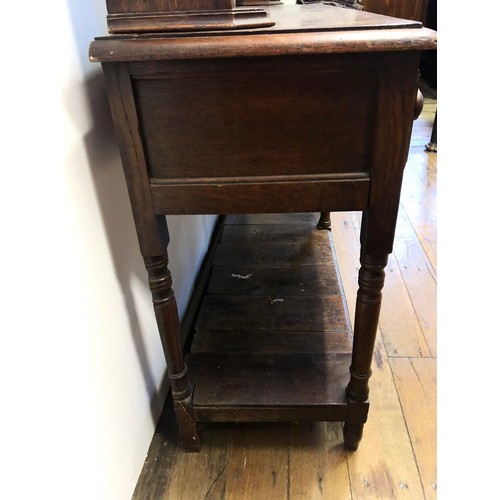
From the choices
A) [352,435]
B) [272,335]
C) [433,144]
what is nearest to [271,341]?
[272,335]

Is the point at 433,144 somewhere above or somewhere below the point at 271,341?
below

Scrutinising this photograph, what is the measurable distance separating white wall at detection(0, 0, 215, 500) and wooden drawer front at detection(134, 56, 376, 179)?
115 millimetres

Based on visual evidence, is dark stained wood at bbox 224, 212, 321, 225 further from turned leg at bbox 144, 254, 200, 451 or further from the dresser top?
the dresser top

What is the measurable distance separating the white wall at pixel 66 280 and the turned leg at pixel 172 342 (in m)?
0.08

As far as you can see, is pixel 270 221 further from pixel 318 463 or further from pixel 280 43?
pixel 280 43

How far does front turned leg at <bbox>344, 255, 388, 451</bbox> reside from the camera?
701mm

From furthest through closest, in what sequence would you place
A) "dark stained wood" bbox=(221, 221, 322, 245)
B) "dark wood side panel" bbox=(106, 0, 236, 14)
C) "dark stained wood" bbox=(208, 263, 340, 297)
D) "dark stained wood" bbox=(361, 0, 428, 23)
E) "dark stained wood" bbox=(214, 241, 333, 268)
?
"dark stained wood" bbox=(361, 0, 428, 23)
"dark stained wood" bbox=(221, 221, 322, 245)
"dark stained wood" bbox=(214, 241, 333, 268)
"dark stained wood" bbox=(208, 263, 340, 297)
"dark wood side panel" bbox=(106, 0, 236, 14)

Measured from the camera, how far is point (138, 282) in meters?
0.85

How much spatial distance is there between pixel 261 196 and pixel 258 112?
0.12 meters

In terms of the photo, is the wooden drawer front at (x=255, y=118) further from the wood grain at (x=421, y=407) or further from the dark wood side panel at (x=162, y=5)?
the wood grain at (x=421, y=407)

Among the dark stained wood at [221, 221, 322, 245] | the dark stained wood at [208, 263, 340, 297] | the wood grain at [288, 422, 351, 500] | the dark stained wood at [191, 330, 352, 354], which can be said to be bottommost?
the wood grain at [288, 422, 351, 500]

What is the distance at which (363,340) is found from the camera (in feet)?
2.51

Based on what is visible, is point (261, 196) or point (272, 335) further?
point (272, 335)

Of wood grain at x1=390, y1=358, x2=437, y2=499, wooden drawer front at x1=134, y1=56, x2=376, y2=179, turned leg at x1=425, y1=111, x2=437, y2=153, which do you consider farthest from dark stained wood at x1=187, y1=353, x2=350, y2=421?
turned leg at x1=425, y1=111, x2=437, y2=153
